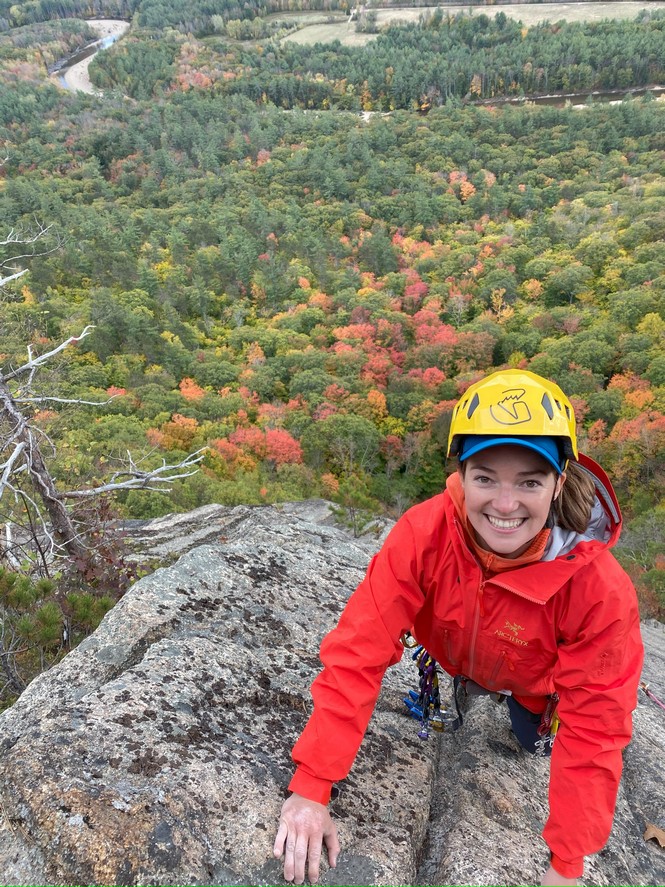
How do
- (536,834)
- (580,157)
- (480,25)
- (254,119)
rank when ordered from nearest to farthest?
1. (536,834)
2. (580,157)
3. (254,119)
4. (480,25)

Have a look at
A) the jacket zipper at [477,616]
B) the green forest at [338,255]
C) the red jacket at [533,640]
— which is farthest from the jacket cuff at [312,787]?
the green forest at [338,255]

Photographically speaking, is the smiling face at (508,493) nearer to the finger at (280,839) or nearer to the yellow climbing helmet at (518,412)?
the yellow climbing helmet at (518,412)

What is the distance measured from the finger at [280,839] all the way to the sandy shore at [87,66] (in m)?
126

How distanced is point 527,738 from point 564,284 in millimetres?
51753

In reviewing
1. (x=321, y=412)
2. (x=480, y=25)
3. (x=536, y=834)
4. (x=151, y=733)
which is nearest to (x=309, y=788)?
(x=151, y=733)

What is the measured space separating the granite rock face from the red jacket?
36 centimetres

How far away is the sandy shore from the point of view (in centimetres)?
10569

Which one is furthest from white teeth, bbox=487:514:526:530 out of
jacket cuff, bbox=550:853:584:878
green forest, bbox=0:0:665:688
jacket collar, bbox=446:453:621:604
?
green forest, bbox=0:0:665:688

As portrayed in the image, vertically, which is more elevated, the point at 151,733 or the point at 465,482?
the point at 465,482

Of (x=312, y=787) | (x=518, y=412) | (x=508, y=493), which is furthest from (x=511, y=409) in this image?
(x=312, y=787)

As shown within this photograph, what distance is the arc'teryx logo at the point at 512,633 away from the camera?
2.19 m

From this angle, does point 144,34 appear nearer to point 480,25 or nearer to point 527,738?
point 480,25

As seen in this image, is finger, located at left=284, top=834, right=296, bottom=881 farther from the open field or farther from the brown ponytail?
the open field

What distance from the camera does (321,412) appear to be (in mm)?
38719
